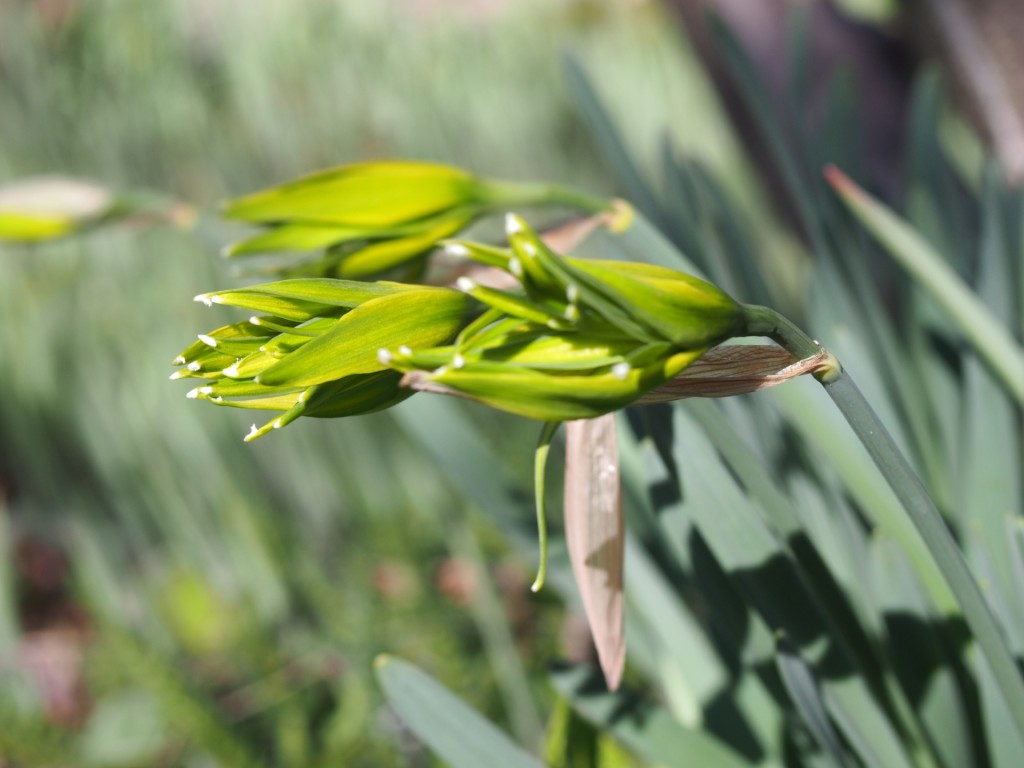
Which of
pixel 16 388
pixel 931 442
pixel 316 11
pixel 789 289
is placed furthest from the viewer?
pixel 789 289

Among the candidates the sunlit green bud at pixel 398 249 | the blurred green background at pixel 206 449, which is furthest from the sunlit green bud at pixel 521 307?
the blurred green background at pixel 206 449

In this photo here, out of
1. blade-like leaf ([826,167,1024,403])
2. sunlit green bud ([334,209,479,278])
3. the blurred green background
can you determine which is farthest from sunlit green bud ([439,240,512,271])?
the blurred green background

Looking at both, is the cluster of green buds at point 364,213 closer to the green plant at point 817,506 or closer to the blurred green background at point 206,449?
the green plant at point 817,506

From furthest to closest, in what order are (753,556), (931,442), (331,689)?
1. (331,689)
2. (931,442)
3. (753,556)

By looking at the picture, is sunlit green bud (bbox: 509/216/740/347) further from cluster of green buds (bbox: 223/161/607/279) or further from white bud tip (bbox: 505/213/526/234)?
cluster of green buds (bbox: 223/161/607/279)

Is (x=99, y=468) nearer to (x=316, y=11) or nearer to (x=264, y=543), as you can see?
(x=264, y=543)

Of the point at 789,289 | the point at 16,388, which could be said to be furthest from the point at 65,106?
the point at 789,289

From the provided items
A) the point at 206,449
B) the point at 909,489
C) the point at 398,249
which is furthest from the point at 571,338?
the point at 206,449
